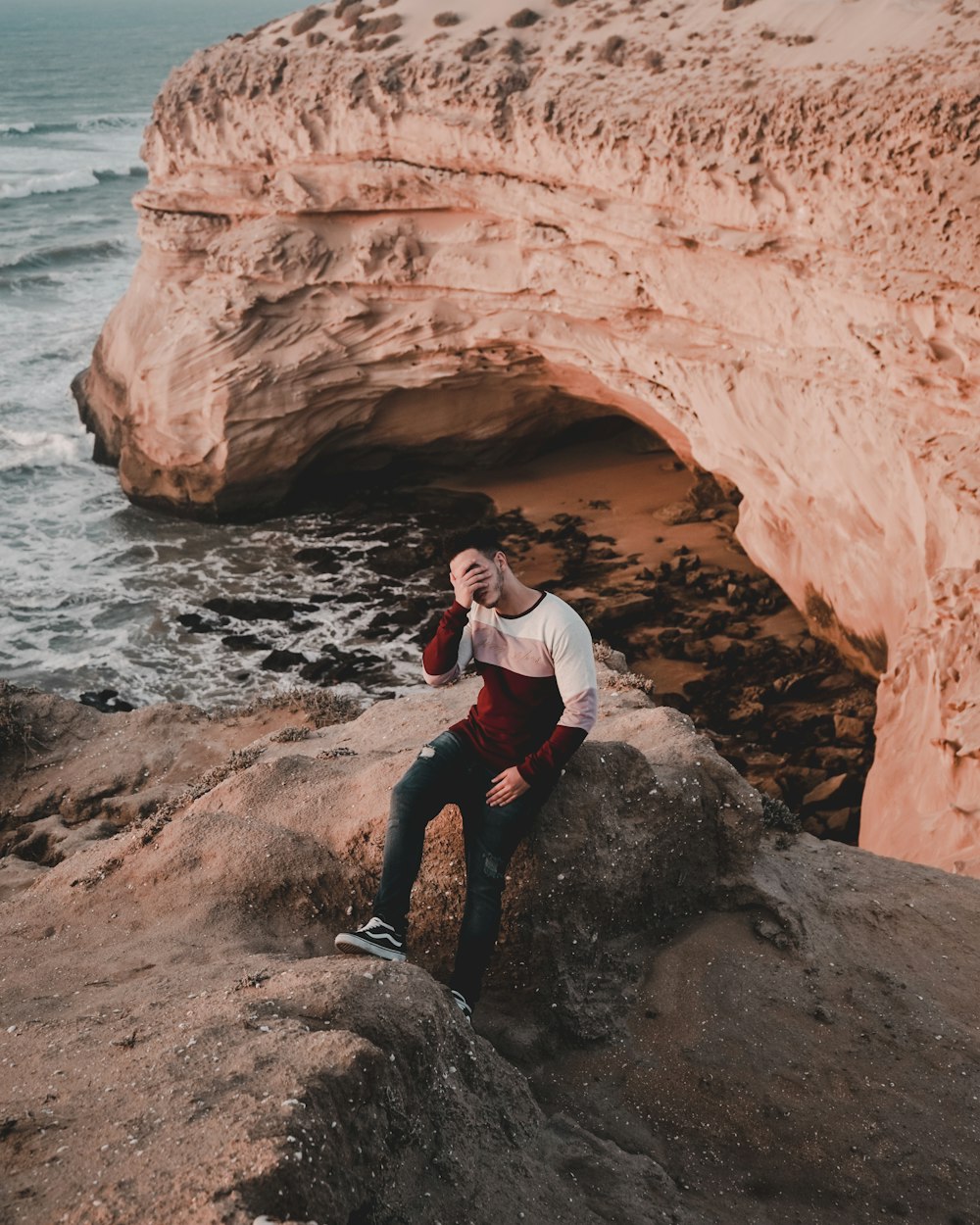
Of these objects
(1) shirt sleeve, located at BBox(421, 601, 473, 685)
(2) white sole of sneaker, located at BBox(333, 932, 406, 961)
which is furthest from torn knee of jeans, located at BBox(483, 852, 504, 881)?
(1) shirt sleeve, located at BBox(421, 601, 473, 685)

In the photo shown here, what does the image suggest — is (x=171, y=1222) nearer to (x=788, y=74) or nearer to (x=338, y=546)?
(x=788, y=74)

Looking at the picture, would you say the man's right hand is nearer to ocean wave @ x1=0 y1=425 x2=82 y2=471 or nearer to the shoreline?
the shoreline

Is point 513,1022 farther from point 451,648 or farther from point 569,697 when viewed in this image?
point 451,648

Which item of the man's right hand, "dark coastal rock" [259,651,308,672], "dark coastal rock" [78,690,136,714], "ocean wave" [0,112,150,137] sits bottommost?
"dark coastal rock" [78,690,136,714]

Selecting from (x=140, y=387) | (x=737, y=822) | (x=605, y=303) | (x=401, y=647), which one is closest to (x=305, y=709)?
(x=401, y=647)

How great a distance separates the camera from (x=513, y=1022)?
492 cm

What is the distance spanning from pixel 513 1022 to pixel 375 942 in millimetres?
812

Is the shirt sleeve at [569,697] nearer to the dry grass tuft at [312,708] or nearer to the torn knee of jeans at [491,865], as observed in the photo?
the torn knee of jeans at [491,865]

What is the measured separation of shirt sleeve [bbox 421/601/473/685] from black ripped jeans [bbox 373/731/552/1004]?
32cm

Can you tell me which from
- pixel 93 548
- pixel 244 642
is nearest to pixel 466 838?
pixel 244 642

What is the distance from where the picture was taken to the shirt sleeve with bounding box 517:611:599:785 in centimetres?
456

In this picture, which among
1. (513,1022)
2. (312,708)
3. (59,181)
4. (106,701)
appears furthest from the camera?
(59,181)

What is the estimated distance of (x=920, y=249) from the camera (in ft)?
28.6

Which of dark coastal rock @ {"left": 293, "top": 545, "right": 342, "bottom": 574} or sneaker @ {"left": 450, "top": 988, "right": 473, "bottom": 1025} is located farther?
dark coastal rock @ {"left": 293, "top": 545, "right": 342, "bottom": 574}
